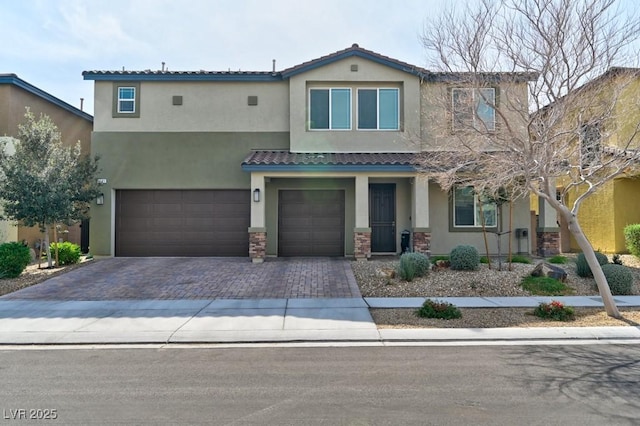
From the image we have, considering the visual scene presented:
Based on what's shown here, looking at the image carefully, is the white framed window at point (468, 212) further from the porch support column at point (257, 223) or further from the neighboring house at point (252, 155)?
the porch support column at point (257, 223)

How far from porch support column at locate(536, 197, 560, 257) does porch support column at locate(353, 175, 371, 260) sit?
6.58 meters

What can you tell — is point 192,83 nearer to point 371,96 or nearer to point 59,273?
point 371,96

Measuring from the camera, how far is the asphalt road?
14.2ft

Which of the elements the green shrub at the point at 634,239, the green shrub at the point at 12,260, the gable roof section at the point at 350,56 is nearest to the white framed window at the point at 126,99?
the gable roof section at the point at 350,56

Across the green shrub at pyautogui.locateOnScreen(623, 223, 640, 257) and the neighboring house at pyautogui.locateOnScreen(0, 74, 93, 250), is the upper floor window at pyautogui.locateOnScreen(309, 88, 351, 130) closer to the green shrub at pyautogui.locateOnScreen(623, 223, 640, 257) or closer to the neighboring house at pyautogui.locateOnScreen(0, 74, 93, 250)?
the neighboring house at pyautogui.locateOnScreen(0, 74, 93, 250)

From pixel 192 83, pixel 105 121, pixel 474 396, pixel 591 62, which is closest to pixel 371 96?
pixel 192 83

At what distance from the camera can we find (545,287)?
34.3 feet

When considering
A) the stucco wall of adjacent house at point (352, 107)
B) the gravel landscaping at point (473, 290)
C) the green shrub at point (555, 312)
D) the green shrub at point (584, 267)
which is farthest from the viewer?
the stucco wall of adjacent house at point (352, 107)

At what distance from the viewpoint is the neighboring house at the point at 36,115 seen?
16266 millimetres

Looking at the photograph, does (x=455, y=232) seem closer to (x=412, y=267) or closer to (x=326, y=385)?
(x=412, y=267)

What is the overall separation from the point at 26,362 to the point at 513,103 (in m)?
10.1

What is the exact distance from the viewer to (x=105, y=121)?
16.2 metres

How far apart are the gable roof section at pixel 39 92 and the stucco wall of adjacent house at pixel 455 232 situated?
17.0 meters

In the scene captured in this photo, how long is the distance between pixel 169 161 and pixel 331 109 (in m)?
6.69
